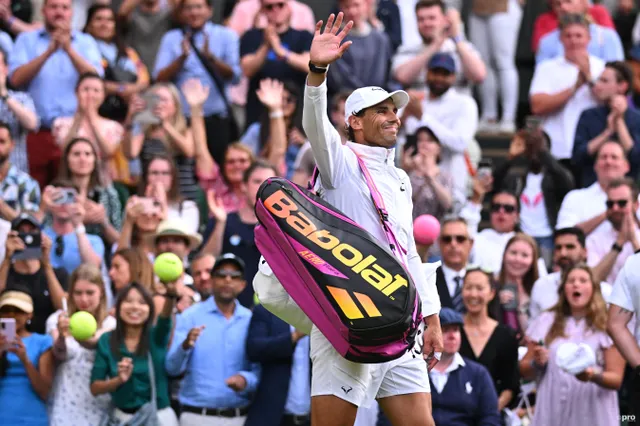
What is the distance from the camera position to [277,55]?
1443cm

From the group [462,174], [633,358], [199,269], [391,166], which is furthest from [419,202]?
[391,166]

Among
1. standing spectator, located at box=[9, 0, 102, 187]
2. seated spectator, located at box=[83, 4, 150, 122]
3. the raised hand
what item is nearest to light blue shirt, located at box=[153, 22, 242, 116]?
seated spectator, located at box=[83, 4, 150, 122]

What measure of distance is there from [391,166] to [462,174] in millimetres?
5763

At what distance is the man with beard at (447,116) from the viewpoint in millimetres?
13578

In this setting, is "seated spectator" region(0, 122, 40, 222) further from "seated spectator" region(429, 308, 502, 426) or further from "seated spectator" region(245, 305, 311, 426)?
"seated spectator" region(429, 308, 502, 426)

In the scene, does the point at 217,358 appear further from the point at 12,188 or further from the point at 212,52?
the point at 212,52

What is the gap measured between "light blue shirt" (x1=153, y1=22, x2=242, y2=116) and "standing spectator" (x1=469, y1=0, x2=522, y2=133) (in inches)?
118

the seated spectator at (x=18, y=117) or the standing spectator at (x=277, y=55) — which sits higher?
the standing spectator at (x=277, y=55)

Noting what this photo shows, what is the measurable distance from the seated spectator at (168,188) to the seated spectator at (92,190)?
0.30 metres

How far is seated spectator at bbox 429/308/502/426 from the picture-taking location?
1020cm

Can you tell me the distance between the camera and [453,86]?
585 inches

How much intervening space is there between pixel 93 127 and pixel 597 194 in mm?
4539

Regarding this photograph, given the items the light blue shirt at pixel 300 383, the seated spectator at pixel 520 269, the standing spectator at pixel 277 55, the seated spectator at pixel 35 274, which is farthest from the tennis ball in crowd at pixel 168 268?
the standing spectator at pixel 277 55

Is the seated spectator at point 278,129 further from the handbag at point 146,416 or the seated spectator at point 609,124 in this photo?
the handbag at point 146,416
